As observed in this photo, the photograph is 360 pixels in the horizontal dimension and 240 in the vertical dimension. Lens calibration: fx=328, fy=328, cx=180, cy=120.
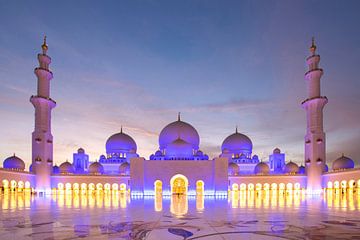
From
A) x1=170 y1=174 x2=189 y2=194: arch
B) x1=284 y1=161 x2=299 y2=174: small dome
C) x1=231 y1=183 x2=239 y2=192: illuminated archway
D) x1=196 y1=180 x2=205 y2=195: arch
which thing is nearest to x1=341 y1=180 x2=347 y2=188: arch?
x1=284 y1=161 x2=299 y2=174: small dome

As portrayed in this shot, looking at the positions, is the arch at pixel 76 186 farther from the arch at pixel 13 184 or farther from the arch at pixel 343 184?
the arch at pixel 343 184

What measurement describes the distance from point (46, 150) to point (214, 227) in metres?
33.2

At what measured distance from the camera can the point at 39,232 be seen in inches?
203

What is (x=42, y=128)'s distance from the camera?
34.9 m

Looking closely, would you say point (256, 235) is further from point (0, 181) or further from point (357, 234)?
point (0, 181)

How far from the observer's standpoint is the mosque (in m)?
32.1

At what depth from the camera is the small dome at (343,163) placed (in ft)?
128

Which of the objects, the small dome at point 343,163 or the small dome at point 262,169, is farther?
the small dome at point 262,169

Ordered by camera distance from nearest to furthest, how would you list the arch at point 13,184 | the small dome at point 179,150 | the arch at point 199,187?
the arch at point 13,184 → the arch at point 199,187 → the small dome at point 179,150

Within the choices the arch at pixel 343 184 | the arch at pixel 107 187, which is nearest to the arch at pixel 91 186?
the arch at pixel 107 187

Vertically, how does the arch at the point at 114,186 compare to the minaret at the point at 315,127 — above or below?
below

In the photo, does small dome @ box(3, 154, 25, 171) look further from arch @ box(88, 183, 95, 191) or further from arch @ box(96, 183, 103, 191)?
arch @ box(96, 183, 103, 191)

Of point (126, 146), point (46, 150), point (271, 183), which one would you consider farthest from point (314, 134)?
point (46, 150)

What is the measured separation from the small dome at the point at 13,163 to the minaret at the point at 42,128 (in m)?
3.95
